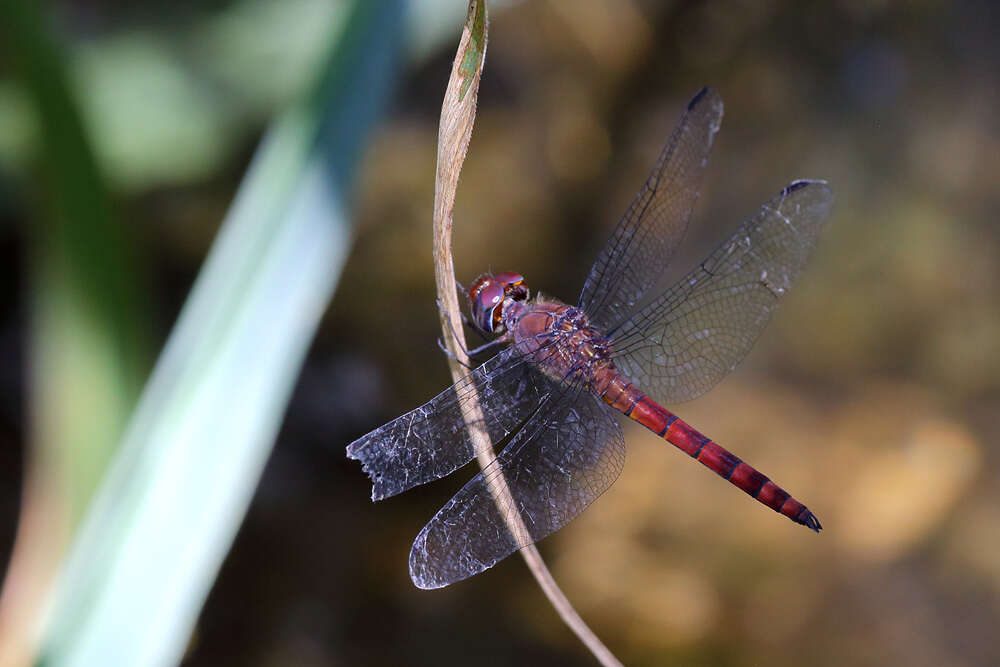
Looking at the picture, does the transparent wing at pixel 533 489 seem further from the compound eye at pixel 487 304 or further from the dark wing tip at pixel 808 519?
the dark wing tip at pixel 808 519

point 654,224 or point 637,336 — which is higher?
point 654,224

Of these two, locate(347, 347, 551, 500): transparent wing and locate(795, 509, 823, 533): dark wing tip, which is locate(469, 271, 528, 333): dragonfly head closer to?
locate(347, 347, 551, 500): transparent wing

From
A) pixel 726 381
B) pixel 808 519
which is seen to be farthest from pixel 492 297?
pixel 726 381

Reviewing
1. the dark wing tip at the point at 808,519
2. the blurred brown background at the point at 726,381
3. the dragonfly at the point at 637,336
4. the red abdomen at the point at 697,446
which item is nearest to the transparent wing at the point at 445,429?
the dragonfly at the point at 637,336

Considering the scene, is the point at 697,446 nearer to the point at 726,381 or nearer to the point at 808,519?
the point at 808,519

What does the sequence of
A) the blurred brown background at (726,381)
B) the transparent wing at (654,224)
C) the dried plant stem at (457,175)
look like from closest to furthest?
the dried plant stem at (457,175) < the transparent wing at (654,224) < the blurred brown background at (726,381)

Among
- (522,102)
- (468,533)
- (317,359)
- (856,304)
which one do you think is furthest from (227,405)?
(856,304)
